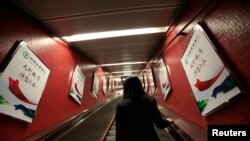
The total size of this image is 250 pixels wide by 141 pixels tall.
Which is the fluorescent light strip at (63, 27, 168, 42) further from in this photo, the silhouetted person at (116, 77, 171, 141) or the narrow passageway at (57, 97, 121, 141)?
the silhouetted person at (116, 77, 171, 141)

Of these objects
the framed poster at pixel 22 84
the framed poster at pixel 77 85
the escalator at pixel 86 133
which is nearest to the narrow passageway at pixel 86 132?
the escalator at pixel 86 133

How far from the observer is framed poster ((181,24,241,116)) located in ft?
7.14

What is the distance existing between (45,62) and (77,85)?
1.88m

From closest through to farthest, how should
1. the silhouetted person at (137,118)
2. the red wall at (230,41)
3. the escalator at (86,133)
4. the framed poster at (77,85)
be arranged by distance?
1. the silhouetted person at (137,118)
2. the red wall at (230,41)
3. the escalator at (86,133)
4. the framed poster at (77,85)

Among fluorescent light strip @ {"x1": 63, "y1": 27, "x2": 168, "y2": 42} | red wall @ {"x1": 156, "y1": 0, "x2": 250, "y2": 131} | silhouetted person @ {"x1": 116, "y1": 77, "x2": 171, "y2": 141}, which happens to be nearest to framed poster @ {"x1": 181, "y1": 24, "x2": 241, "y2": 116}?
red wall @ {"x1": 156, "y1": 0, "x2": 250, "y2": 131}

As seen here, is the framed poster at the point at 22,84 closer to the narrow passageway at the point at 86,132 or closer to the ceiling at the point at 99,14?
the ceiling at the point at 99,14

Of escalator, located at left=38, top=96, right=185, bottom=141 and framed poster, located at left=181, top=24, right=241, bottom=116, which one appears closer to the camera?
framed poster, located at left=181, top=24, right=241, bottom=116

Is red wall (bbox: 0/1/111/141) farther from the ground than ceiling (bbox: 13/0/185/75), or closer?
closer

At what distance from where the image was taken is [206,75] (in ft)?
8.72

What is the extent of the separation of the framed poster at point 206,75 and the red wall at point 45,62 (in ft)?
10.1

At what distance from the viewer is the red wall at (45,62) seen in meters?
2.76

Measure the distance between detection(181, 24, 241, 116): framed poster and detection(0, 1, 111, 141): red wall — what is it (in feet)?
10.1

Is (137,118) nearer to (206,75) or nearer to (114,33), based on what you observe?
(206,75)

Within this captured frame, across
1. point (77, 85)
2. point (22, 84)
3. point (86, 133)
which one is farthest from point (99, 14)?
point (77, 85)
